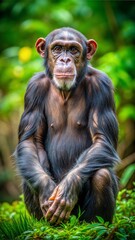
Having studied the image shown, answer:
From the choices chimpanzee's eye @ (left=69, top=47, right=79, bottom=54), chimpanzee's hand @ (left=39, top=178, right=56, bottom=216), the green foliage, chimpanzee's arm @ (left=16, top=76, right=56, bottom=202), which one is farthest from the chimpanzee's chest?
the green foliage

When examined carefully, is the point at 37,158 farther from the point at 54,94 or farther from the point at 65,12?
the point at 65,12

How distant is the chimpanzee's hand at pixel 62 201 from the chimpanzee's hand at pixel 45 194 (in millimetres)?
66

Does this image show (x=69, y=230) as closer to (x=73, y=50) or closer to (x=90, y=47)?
(x=73, y=50)

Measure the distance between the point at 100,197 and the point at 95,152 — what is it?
0.50 m

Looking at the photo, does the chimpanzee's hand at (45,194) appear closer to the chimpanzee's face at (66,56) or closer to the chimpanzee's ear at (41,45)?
the chimpanzee's face at (66,56)

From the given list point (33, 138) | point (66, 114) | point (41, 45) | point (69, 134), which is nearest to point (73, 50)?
point (41, 45)

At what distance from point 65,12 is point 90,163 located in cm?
625

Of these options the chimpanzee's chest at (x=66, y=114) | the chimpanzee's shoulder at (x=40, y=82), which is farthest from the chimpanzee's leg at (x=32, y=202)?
the chimpanzee's shoulder at (x=40, y=82)

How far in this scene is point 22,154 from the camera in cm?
656

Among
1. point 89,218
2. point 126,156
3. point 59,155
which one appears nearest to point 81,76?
point 59,155

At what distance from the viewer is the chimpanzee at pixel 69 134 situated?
20.2 feet

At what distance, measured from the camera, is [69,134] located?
264 inches

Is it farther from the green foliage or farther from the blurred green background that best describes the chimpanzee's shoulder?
the blurred green background

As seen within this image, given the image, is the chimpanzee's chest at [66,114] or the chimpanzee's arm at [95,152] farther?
the chimpanzee's chest at [66,114]
